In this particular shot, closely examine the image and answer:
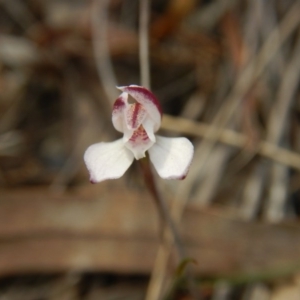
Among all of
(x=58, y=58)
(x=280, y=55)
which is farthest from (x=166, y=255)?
(x=58, y=58)

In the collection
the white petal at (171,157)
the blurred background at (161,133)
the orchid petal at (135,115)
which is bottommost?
the white petal at (171,157)

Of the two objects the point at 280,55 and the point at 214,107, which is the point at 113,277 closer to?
the point at 214,107

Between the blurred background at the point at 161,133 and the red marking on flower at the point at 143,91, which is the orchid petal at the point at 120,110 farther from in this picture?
the blurred background at the point at 161,133

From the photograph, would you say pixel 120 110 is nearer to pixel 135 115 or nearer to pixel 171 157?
pixel 135 115

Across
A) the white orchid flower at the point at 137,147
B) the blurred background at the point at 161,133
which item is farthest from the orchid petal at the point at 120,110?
the blurred background at the point at 161,133

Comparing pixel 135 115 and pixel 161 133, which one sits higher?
pixel 161 133

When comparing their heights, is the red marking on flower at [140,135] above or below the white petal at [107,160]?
above

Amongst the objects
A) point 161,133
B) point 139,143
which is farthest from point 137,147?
point 161,133
